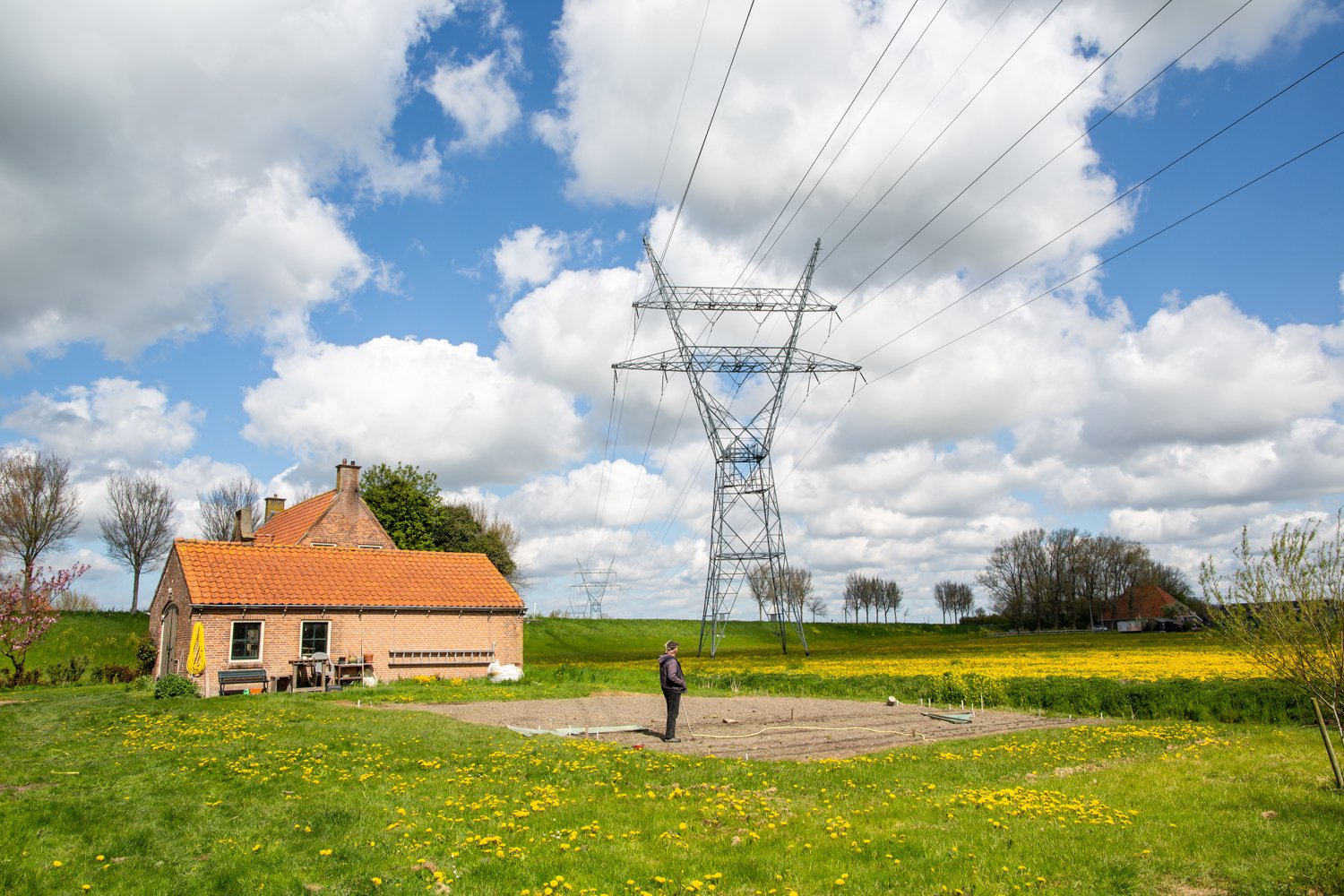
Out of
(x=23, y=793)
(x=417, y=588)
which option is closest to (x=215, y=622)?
(x=417, y=588)

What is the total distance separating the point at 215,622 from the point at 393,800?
75.7 ft

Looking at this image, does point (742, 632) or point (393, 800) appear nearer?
point (393, 800)

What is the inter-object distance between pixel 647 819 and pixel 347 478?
44343 millimetres

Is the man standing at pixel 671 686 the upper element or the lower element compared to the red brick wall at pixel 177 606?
lower

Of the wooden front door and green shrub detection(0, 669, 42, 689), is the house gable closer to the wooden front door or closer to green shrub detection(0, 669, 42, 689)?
green shrub detection(0, 669, 42, 689)

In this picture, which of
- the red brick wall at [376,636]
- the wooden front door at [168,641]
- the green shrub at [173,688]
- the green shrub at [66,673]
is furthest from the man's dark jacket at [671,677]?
the green shrub at [66,673]

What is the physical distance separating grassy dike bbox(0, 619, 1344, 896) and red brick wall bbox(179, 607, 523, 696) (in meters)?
A: 13.8

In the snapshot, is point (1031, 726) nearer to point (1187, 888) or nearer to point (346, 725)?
point (1187, 888)

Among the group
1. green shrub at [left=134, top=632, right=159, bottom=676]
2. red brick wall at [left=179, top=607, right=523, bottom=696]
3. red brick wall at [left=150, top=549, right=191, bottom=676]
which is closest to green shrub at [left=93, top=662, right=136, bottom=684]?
green shrub at [left=134, top=632, right=159, bottom=676]

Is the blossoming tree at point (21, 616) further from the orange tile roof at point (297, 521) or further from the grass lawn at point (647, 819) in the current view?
the grass lawn at point (647, 819)

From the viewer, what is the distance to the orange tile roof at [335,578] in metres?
31.7

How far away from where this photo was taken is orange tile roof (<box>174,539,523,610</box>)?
31672mm

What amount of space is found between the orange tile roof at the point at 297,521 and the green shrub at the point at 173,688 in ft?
67.2

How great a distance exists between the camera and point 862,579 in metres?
162
